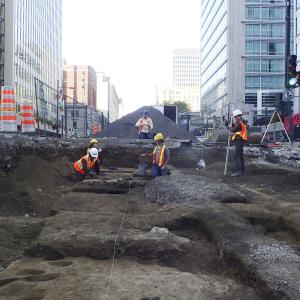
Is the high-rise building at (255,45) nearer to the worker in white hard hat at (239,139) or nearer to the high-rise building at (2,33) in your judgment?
the high-rise building at (2,33)

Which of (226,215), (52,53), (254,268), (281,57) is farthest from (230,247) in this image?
(52,53)

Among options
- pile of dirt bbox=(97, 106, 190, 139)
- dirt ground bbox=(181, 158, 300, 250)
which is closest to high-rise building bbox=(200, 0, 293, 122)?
pile of dirt bbox=(97, 106, 190, 139)

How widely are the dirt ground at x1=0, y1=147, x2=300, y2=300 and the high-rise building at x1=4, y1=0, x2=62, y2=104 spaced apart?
134ft

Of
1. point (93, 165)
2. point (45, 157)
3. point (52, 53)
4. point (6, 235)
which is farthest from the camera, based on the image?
point (52, 53)

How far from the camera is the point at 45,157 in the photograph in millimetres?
14172

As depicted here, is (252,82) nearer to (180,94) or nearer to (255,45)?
(255,45)

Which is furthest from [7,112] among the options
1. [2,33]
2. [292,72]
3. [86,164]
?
[2,33]

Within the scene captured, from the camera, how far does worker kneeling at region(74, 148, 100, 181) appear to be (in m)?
12.3

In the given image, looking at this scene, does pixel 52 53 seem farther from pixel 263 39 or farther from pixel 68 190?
pixel 68 190

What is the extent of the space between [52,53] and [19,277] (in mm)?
104064

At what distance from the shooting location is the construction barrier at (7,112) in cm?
1578

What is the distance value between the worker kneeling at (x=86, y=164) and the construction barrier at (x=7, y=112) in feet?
15.2

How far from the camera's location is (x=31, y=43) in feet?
268

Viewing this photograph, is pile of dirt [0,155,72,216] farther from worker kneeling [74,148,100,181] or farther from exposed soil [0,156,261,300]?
worker kneeling [74,148,100,181]
